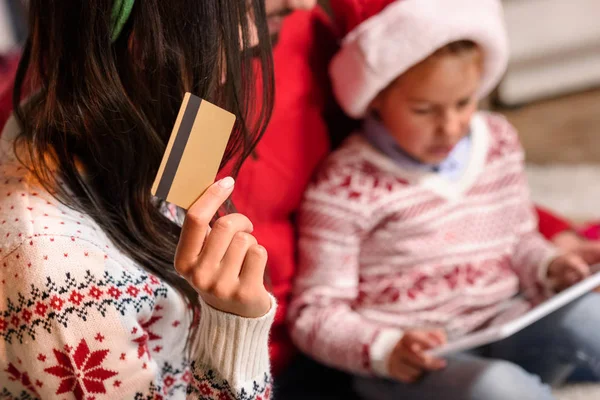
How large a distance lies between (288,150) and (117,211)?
13.0 inches

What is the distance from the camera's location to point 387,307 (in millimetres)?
845

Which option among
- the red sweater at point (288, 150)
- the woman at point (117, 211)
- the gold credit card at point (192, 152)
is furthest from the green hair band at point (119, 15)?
the red sweater at point (288, 150)

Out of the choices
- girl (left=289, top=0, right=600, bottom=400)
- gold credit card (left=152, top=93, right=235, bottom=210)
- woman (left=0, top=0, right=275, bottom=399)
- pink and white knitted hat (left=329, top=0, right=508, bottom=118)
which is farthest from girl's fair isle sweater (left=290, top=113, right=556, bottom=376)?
gold credit card (left=152, top=93, right=235, bottom=210)

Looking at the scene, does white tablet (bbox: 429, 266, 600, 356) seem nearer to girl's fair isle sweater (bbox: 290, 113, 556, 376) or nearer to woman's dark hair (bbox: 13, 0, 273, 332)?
girl's fair isle sweater (bbox: 290, 113, 556, 376)

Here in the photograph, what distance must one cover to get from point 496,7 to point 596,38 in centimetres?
92

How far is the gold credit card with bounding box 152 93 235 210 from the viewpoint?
418 mm

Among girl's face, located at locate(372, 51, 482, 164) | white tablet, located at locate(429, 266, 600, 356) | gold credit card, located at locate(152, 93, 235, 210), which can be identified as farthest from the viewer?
girl's face, located at locate(372, 51, 482, 164)

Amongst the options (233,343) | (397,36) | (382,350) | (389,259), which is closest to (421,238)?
(389,259)

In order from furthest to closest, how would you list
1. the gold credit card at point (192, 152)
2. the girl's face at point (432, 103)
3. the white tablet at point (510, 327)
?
the girl's face at point (432, 103)
the white tablet at point (510, 327)
the gold credit card at point (192, 152)

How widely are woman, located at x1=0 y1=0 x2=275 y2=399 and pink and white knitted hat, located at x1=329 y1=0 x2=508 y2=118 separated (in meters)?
0.25

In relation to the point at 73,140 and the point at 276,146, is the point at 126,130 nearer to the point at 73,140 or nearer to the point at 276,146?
the point at 73,140

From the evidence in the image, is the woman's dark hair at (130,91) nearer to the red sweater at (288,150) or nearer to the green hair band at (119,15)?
the green hair band at (119,15)

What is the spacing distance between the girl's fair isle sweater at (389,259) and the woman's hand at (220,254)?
1.21 feet

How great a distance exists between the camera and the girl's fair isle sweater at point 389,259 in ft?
2.69
